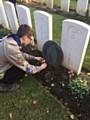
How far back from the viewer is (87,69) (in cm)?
600

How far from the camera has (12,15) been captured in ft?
25.2

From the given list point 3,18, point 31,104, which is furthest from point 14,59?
point 3,18

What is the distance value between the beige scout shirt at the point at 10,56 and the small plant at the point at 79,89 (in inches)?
24.3

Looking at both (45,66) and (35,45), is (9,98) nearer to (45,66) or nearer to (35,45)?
(45,66)

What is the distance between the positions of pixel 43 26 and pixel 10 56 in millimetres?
1159

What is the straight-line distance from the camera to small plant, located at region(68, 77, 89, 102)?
5.14m

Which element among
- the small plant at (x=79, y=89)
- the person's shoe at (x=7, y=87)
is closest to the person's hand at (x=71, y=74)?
the small plant at (x=79, y=89)

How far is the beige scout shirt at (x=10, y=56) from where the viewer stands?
5172mm

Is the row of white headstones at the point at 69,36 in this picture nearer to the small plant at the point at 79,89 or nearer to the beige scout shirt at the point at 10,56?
the small plant at the point at 79,89

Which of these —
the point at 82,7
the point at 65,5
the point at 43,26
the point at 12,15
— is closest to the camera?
the point at 43,26

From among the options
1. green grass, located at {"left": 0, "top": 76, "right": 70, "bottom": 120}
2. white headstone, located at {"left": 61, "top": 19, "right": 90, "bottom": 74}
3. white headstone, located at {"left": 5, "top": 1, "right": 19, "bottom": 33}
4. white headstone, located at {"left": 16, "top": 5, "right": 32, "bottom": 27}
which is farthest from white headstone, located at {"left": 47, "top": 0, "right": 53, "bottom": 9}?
green grass, located at {"left": 0, "top": 76, "right": 70, "bottom": 120}

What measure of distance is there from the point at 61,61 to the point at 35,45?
3.51ft

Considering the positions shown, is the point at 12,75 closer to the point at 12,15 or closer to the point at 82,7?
the point at 12,15

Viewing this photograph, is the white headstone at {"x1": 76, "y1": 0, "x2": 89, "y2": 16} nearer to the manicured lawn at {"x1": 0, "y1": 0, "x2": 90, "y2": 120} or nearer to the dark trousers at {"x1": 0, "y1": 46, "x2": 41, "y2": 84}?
the manicured lawn at {"x1": 0, "y1": 0, "x2": 90, "y2": 120}
